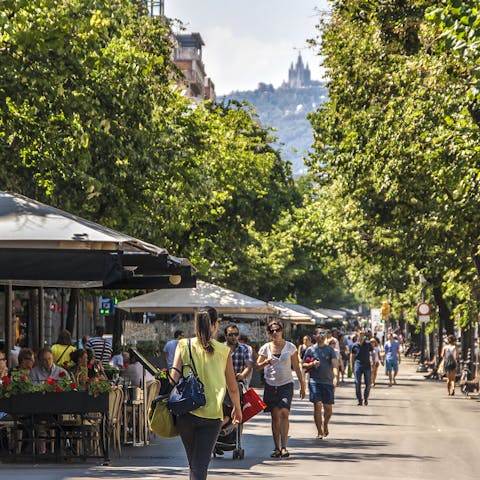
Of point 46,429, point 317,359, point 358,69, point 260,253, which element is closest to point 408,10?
point 358,69

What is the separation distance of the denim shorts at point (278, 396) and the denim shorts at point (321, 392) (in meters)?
3.26

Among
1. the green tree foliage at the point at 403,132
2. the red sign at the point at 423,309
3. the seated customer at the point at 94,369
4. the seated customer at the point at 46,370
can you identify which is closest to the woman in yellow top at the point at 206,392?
the seated customer at the point at 46,370

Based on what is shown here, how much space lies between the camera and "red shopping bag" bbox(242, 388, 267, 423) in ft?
54.4

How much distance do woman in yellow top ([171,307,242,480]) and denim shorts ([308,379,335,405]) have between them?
420 inches

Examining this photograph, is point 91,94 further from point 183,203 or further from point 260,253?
point 260,253

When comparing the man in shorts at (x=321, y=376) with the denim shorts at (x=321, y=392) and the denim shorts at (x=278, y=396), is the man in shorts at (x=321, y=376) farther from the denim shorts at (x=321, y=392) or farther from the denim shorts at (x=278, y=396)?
the denim shorts at (x=278, y=396)

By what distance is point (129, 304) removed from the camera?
3388 centimetres

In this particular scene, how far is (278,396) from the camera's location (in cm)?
1858

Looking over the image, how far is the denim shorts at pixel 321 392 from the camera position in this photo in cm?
2188

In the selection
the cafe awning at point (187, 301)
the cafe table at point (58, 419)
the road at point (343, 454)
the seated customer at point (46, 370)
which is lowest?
the road at point (343, 454)

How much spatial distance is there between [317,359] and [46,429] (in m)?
5.75

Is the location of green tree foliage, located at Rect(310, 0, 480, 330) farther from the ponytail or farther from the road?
the ponytail

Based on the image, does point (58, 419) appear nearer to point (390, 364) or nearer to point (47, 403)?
point (47, 403)

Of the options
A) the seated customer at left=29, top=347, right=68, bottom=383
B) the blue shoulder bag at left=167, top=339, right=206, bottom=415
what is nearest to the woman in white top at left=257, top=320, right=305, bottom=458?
the seated customer at left=29, top=347, right=68, bottom=383
